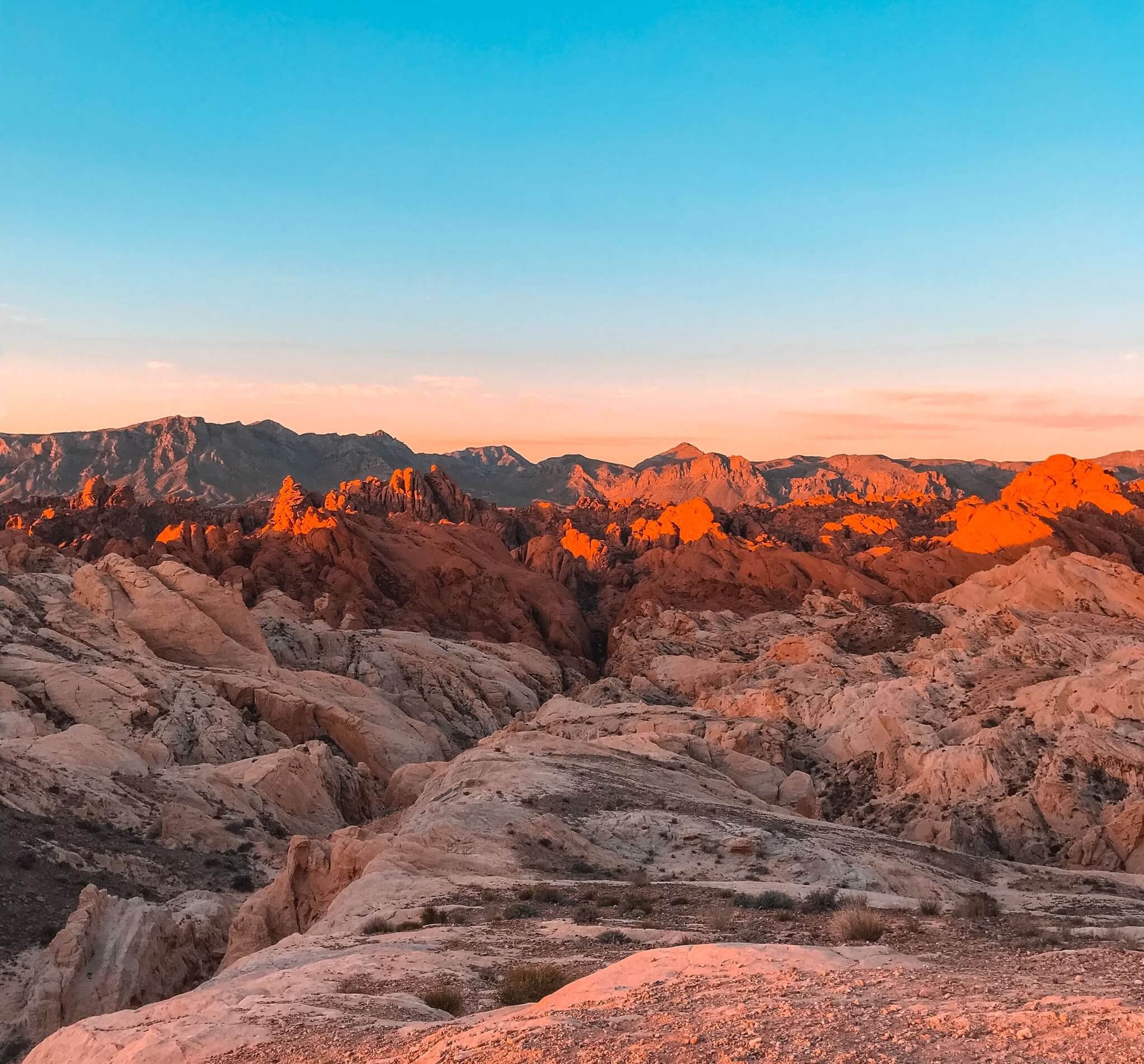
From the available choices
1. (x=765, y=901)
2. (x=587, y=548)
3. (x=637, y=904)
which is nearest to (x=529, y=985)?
(x=637, y=904)

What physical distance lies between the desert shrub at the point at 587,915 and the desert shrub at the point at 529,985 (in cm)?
379

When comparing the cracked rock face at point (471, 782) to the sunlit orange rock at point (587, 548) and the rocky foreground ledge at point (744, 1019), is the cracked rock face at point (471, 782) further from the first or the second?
the sunlit orange rock at point (587, 548)

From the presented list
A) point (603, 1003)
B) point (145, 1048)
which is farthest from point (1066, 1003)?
point (145, 1048)

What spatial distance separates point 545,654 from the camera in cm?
7769

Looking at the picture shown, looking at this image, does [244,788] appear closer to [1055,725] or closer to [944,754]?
[944,754]

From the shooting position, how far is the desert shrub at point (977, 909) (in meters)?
14.3

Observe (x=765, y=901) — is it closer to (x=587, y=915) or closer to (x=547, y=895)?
(x=587, y=915)

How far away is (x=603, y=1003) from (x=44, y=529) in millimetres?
111405

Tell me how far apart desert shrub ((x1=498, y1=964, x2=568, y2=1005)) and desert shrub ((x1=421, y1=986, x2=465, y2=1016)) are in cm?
48

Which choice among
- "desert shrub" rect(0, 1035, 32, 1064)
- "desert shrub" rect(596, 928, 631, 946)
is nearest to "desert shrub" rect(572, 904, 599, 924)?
"desert shrub" rect(596, 928, 631, 946)

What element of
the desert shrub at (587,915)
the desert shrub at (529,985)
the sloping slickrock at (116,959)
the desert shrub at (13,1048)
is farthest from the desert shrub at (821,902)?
the desert shrub at (13,1048)

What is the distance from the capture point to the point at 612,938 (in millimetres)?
13234

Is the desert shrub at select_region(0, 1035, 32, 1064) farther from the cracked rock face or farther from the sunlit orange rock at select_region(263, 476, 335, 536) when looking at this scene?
the sunlit orange rock at select_region(263, 476, 335, 536)

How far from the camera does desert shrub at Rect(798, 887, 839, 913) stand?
597 inches
